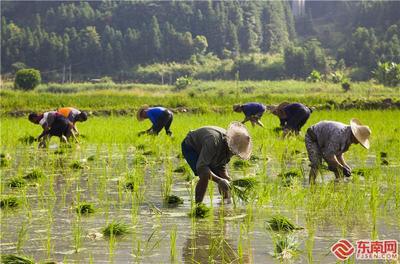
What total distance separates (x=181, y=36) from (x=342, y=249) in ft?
273

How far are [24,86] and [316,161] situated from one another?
53.0m

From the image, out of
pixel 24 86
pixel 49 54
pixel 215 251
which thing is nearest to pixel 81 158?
pixel 215 251

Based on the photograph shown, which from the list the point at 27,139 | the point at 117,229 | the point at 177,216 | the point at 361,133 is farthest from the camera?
the point at 27,139

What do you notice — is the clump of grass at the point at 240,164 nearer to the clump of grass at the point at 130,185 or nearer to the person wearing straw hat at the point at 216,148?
the clump of grass at the point at 130,185

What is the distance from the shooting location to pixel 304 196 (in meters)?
5.61

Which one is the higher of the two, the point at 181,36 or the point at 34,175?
the point at 34,175

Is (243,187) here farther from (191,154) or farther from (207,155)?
(207,155)

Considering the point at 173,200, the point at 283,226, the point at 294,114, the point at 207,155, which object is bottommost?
the point at 294,114

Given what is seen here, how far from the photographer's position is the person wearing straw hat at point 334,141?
6.28 metres

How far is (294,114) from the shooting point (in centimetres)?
991

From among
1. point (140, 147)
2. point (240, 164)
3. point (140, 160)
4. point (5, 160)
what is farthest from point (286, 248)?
point (140, 147)

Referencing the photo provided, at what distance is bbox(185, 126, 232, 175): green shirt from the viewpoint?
5230mm

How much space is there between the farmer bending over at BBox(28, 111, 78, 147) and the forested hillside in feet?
198

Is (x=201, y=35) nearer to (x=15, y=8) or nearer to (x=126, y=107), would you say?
(x=15, y=8)
